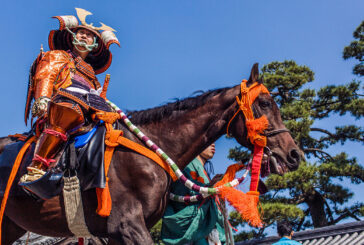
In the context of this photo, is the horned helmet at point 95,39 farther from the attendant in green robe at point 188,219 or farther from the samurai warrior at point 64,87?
the attendant in green robe at point 188,219

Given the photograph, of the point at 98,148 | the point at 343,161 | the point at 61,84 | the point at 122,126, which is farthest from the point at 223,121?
the point at 343,161

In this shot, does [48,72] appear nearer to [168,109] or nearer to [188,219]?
Answer: [168,109]

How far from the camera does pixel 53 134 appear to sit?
12.7 feet

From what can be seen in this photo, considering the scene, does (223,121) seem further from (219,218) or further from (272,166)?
(219,218)

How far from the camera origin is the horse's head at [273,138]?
4.21m

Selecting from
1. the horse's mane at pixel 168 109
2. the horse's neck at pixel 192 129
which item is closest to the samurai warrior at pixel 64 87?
the horse's mane at pixel 168 109

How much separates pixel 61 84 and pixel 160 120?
1.01 m

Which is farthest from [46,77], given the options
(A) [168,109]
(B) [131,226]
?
(B) [131,226]

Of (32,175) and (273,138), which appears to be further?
(273,138)

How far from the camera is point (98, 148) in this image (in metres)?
3.85

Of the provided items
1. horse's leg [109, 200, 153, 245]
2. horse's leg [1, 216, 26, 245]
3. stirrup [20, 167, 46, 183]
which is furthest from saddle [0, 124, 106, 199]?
horse's leg [1, 216, 26, 245]

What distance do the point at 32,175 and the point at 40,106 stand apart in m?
0.62

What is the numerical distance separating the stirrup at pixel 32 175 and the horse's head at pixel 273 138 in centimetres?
184

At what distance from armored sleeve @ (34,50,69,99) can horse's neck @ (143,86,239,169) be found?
975 mm
